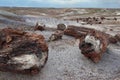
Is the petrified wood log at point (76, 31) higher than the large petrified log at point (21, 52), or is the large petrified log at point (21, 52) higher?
the large petrified log at point (21, 52)

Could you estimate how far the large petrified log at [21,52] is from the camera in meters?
15.6

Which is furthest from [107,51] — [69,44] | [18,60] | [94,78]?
[18,60]

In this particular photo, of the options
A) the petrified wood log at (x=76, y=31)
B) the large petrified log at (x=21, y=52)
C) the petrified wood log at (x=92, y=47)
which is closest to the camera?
the large petrified log at (x=21, y=52)

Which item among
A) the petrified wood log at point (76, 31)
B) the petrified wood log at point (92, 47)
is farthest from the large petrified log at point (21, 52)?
the petrified wood log at point (76, 31)

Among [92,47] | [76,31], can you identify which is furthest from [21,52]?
[76,31]

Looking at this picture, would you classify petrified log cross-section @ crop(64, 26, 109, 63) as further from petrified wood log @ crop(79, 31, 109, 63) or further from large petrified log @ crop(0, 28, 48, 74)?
large petrified log @ crop(0, 28, 48, 74)

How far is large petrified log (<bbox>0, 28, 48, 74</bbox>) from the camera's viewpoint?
1564 centimetres

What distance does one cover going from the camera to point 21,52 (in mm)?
16281

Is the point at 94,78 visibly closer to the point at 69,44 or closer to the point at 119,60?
the point at 119,60

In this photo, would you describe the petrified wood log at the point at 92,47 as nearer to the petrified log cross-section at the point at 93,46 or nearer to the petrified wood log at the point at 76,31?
the petrified log cross-section at the point at 93,46

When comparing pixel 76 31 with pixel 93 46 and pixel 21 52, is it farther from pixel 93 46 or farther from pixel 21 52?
pixel 21 52

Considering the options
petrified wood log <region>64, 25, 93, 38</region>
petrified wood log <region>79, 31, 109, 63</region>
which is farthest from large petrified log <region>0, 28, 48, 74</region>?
petrified wood log <region>64, 25, 93, 38</region>

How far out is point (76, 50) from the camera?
71.7ft

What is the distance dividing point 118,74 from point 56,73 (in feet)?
13.7
